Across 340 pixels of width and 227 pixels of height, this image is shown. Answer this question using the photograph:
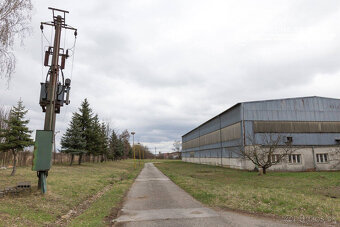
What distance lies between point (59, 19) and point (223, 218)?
495 inches

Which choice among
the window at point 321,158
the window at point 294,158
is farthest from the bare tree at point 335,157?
the window at point 294,158

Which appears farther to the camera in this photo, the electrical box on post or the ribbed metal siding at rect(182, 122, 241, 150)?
the ribbed metal siding at rect(182, 122, 241, 150)

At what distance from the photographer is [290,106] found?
108ft

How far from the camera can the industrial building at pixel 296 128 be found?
3119 cm

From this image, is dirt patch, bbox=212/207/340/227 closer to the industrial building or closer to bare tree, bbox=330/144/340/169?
the industrial building

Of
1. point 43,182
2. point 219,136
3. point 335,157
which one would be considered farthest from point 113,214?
point 219,136

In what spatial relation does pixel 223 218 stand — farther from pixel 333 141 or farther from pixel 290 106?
pixel 333 141

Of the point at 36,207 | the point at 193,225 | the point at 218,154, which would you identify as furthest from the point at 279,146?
the point at 36,207

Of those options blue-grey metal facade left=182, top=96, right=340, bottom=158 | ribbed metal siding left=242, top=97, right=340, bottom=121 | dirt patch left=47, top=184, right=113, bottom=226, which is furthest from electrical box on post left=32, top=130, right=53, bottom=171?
ribbed metal siding left=242, top=97, right=340, bottom=121

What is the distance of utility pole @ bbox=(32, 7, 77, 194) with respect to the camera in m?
10.7

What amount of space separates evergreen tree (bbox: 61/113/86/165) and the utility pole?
21.9 meters

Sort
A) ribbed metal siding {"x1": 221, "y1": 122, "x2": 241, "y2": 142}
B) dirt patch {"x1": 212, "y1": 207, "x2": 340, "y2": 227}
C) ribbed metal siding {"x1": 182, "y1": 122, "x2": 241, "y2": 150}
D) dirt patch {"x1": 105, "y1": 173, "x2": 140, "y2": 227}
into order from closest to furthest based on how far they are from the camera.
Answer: dirt patch {"x1": 212, "y1": 207, "x2": 340, "y2": 227} → dirt patch {"x1": 105, "y1": 173, "x2": 140, "y2": 227} → ribbed metal siding {"x1": 221, "y1": 122, "x2": 241, "y2": 142} → ribbed metal siding {"x1": 182, "y1": 122, "x2": 241, "y2": 150}

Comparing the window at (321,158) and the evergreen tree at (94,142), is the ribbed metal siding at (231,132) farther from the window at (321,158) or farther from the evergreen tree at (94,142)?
the evergreen tree at (94,142)

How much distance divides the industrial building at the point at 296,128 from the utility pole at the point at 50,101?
24.5 metres
